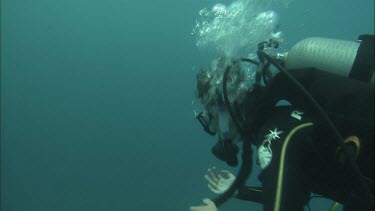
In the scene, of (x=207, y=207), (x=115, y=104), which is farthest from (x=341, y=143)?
(x=115, y=104)

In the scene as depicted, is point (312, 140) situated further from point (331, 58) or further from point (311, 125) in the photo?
point (331, 58)

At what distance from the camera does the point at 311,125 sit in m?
1.71

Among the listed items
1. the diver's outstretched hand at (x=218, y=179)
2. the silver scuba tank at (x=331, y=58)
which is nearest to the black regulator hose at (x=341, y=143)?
the silver scuba tank at (x=331, y=58)

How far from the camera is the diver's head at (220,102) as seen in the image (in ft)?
7.27

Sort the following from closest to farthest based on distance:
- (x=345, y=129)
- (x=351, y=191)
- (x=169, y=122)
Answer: (x=345, y=129) → (x=351, y=191) → (x=169, y=122)

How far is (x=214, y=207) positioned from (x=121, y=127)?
20.1m

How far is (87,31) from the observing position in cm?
2161

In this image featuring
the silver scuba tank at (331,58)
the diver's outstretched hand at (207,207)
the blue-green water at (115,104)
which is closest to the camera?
the silver scuba tank at (331,58)

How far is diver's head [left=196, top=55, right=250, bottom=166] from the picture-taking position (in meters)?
2.22

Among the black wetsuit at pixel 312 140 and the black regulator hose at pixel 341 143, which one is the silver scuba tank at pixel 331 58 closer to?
the black wetsuit at pixel 312 140

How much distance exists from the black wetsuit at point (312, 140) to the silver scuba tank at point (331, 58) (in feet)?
0.34

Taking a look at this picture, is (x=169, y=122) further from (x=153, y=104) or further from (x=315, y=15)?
(x=315, y=15)

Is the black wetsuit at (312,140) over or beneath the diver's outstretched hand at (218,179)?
over

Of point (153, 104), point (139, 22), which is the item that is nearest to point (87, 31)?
point (139, 22)
